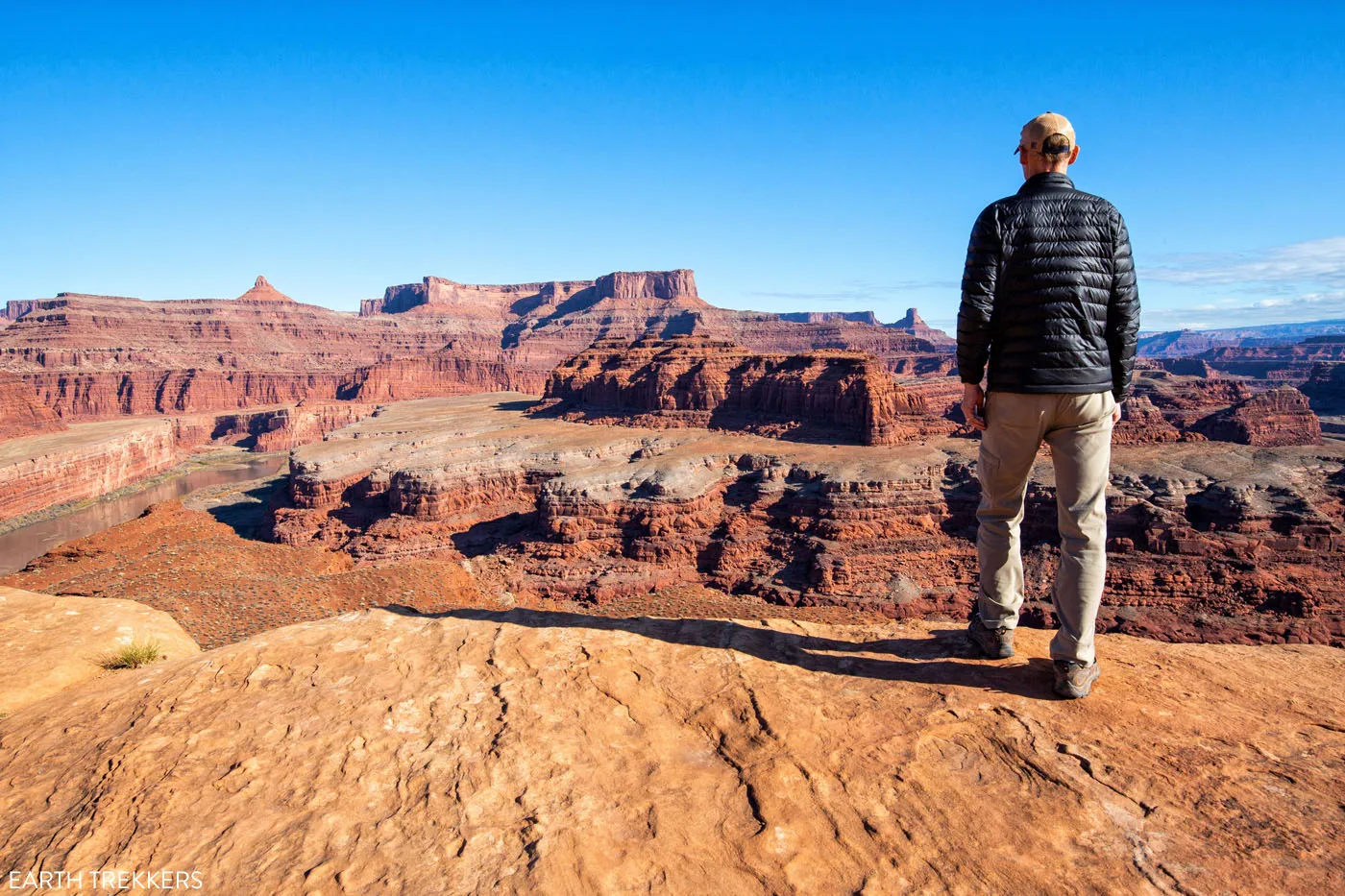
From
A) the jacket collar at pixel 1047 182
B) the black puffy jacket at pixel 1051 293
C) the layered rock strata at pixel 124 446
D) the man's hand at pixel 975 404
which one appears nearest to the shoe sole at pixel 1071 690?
the man's hand at pixel 975 404

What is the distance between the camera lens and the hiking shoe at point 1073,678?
3.90 metres

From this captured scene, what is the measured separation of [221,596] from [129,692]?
22.5 meters

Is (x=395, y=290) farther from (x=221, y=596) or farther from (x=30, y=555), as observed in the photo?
(x=221, y=596)

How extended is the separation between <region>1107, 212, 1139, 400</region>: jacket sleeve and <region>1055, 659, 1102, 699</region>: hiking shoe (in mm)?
1787

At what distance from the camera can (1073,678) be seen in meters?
3.90

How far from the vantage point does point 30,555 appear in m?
35.5

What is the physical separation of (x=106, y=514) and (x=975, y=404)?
58.3 meters

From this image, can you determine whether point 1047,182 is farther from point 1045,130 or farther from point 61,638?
point 61,638

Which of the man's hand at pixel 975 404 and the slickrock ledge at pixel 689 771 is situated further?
the man's hand at pixel 975 404

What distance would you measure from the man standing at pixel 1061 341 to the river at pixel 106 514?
140 feet

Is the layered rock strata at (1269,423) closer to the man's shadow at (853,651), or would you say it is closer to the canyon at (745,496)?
the canyon at (745,496)

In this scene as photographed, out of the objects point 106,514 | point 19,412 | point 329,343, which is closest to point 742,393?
point 106,514

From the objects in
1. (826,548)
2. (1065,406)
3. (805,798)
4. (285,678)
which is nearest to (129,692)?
(285,678)

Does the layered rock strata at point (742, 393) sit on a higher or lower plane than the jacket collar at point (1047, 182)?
lower
